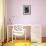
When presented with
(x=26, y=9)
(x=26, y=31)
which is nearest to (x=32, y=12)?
(x=26, y=9)

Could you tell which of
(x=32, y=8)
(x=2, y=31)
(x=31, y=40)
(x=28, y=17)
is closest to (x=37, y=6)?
(x=32, y=8)

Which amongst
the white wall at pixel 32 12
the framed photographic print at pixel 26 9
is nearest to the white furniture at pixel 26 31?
the white wall at pixel 32 12

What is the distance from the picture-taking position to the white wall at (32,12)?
2.43 m

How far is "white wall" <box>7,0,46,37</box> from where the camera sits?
243 cm

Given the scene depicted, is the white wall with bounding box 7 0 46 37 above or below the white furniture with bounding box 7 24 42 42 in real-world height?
above

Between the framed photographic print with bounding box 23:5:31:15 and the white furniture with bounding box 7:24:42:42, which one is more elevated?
the framed photographic print with bounding box 23:5:31:15

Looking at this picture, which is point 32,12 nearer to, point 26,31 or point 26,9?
point 26,9

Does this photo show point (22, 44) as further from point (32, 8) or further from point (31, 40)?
point (32, 8)

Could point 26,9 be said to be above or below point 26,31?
above

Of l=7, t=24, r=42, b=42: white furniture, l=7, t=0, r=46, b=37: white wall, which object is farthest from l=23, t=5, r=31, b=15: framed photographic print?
l=7, t=24, r=42, b=42: white furniture

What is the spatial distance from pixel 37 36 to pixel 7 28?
22.0 inches

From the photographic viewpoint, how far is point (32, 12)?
2438 mm

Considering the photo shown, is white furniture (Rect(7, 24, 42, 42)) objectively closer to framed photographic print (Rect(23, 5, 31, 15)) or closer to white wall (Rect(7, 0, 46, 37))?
white wall (Rect(7, 0, 46, 37))

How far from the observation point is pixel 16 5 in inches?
96.1
